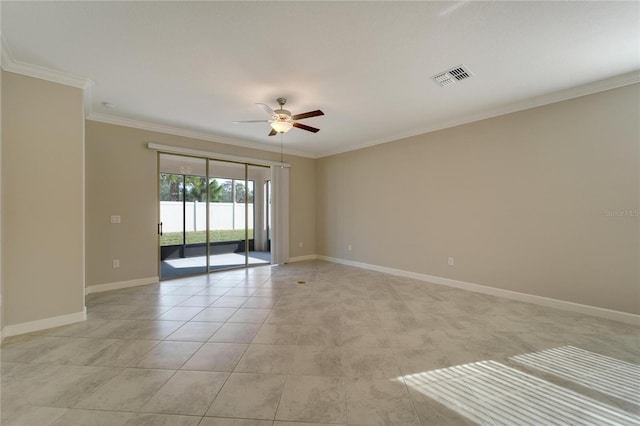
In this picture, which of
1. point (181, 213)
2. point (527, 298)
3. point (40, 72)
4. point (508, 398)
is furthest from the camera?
point (181, 213)

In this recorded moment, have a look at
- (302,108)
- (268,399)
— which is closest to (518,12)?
(302,108)

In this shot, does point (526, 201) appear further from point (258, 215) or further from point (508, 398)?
point (258, 215)

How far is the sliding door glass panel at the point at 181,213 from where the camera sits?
5188 millimetres

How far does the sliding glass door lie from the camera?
532 cm

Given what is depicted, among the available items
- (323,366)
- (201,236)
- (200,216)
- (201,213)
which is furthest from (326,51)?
(201,236)

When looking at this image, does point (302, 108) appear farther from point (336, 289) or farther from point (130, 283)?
point (130, 283)

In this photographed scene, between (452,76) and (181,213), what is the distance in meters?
5.66

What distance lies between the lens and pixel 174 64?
8.87 feet

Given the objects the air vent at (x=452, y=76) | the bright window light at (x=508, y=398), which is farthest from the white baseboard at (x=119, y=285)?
the air vent at (x=452, y=76)

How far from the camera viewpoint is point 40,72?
110 inches

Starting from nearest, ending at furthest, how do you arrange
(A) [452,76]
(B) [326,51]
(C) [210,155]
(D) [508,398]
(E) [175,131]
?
1. (D) [508,398]
2. (B) [326,51]
3. (A) [452,76]
4. (E) [175,131]
5. (C) [210,155]

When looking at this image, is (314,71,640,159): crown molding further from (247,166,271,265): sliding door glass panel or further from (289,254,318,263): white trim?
(247,166,271,265): sliding door glass panel

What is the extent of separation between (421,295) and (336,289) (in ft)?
4.36

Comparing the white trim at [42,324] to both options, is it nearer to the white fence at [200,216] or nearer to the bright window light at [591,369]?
the white fence at [200,216]
